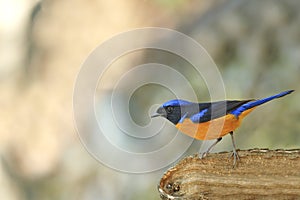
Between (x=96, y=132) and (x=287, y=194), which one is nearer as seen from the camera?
(x=287, y=194)

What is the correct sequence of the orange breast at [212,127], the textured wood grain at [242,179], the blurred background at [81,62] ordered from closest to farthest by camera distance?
the textured wood grain at [242,179] → the orange breast at [212,127] → the blurred background at [81,62]

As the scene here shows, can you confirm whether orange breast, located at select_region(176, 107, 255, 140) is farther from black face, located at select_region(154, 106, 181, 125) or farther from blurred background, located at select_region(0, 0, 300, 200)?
blurred background, located at select_region(0, 0, 300, 200)

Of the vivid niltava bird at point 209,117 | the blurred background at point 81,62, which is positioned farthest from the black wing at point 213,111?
the blurred background at point 81,62

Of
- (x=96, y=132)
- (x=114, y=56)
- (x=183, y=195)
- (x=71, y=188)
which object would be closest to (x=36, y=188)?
(x=71, y=188)

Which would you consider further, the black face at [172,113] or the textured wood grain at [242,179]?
the black face at [172,113]

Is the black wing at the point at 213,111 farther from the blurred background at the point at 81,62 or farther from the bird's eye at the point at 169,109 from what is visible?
the blurred background at the point at 81,62

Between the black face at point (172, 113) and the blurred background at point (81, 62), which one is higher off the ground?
the blurred background at point (81, 62)

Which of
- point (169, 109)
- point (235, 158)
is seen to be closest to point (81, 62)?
point (169, 109)

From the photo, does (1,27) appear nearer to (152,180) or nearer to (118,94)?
(118,94)

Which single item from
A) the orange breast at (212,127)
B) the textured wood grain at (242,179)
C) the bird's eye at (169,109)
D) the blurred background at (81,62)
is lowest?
the textured wood grain at (242,179)
